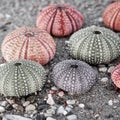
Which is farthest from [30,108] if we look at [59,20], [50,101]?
[59,20]

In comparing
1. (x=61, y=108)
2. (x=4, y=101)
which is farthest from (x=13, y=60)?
(x=61, y=108)

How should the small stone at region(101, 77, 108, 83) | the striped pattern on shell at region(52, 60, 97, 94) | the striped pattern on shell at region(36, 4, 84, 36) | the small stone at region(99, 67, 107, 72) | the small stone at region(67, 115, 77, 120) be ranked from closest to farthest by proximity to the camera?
the small stone at region(67, 115, 77, 120)
the striped pattern on shell at region(52, 60, 97, 94)
the small stone at region(101, 77, 108, 83)
the small stone at region(99, 67, 107, 72)
the striped pattern on shell at region(36, 4, 84, 36)

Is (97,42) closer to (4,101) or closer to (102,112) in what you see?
(102,112)

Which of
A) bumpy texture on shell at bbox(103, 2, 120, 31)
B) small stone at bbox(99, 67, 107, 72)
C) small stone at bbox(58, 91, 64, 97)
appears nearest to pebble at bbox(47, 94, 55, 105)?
small stone at bbox(58, 91, 64, 97)

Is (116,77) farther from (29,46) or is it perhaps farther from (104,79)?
(29,46)

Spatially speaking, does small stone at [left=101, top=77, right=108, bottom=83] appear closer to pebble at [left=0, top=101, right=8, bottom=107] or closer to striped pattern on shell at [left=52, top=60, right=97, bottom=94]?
striped pattern on shell at [left=52, top=60, right=97, bottom=94]

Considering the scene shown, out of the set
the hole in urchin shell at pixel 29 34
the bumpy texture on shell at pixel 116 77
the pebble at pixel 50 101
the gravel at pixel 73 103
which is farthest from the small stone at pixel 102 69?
the hole in urchin shell at pixel 29 34
